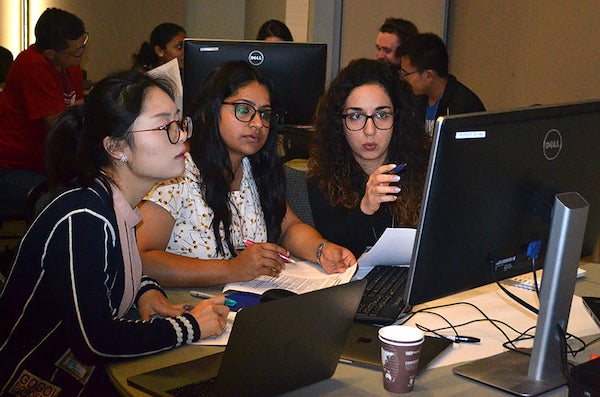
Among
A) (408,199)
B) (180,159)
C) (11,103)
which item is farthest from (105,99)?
(11,103)

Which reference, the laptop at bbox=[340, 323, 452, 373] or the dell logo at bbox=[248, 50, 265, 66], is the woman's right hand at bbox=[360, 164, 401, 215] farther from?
the dell logo at bbox=[248, 50, 265, 66]

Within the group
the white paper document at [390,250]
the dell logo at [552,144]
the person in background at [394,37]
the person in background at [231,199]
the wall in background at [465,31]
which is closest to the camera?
the dell logo at [552,144]

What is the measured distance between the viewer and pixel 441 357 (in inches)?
65.2

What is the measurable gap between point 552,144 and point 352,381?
575mm

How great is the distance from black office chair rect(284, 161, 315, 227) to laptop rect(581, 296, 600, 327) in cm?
95

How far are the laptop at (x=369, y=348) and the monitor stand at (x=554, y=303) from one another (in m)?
0.09

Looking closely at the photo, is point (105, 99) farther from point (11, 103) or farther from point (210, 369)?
point (11, 103)

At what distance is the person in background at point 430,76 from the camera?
4496 millimetres

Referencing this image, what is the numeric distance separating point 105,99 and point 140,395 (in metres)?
0.68

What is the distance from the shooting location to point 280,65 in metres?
3.51

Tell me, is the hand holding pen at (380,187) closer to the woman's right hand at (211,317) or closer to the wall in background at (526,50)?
the woman's right hand at (211,317)

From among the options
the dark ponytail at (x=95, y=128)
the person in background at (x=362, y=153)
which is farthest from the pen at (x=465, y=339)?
the dark ponytail at (x=95, y=128)

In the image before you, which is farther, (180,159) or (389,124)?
(389,124)

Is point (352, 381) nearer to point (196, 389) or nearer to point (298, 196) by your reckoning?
point (196, 389)
